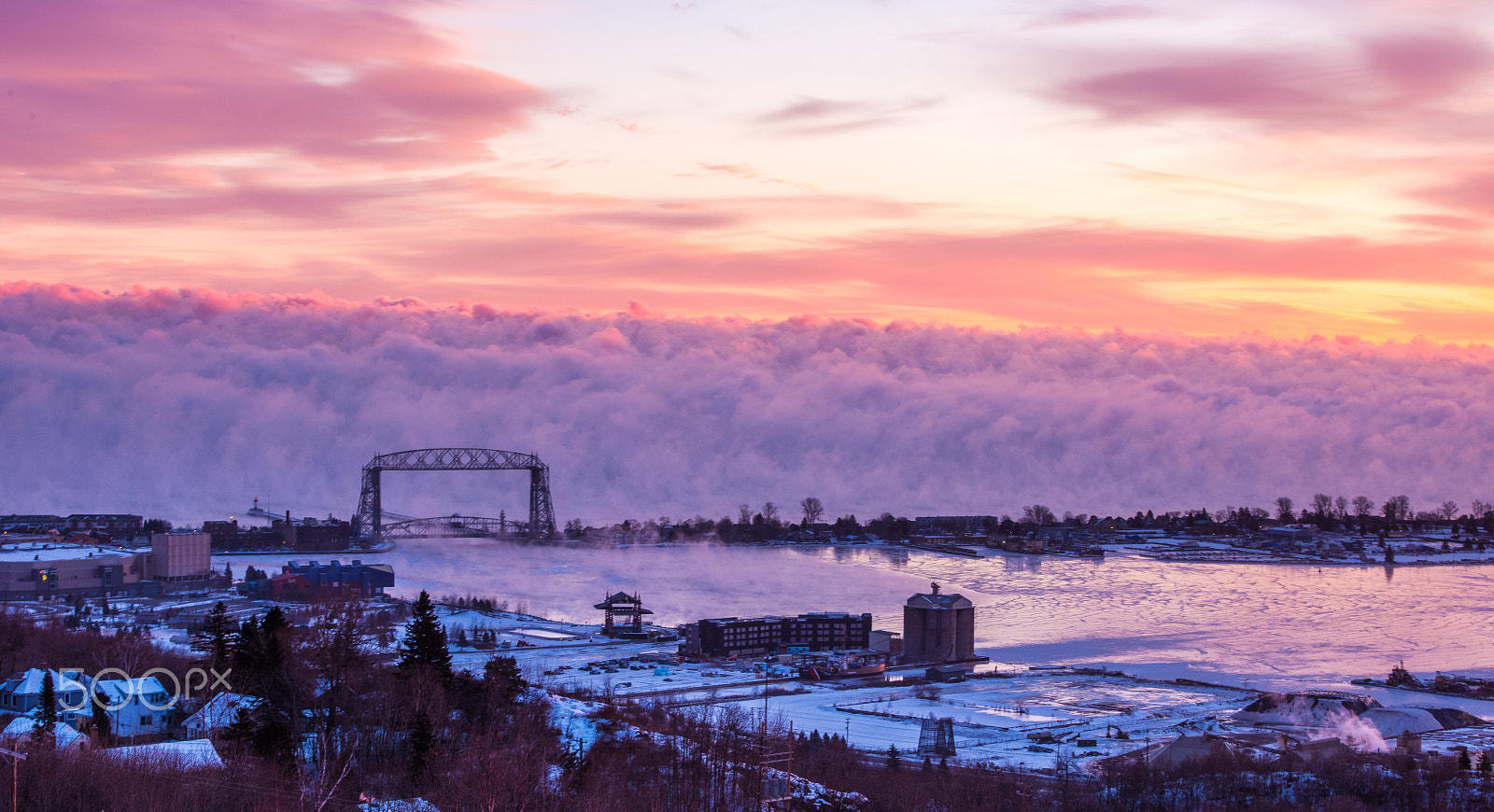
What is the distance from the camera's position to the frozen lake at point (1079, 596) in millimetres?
16641

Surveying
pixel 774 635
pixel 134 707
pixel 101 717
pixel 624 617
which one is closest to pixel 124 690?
pixel 134 707

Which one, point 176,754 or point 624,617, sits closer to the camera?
point 176,754

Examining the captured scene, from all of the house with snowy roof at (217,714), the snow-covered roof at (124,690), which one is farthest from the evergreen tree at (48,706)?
the house with snowy roof at (217,714)

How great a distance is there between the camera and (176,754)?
20.3 ft

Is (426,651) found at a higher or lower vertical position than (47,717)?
higher

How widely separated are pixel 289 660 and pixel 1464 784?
23.4 feet

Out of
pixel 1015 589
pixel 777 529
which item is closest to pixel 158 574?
pixel 1015 589

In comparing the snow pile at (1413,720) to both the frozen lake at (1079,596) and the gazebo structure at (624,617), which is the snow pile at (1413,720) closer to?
the frozen lake at (1079,596)

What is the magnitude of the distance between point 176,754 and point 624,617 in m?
13.5

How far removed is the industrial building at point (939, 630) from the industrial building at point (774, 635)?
4.00ft

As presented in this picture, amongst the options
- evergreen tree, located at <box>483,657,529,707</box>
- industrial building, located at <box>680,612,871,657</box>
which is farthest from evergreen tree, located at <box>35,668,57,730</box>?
industrial building, located at <box>680,612,871,657</box>

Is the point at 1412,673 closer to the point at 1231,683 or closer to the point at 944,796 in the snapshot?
the point at 1231,683

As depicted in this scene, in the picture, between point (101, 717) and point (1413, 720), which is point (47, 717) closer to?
point (101, 717)

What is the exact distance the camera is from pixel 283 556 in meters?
32.1
